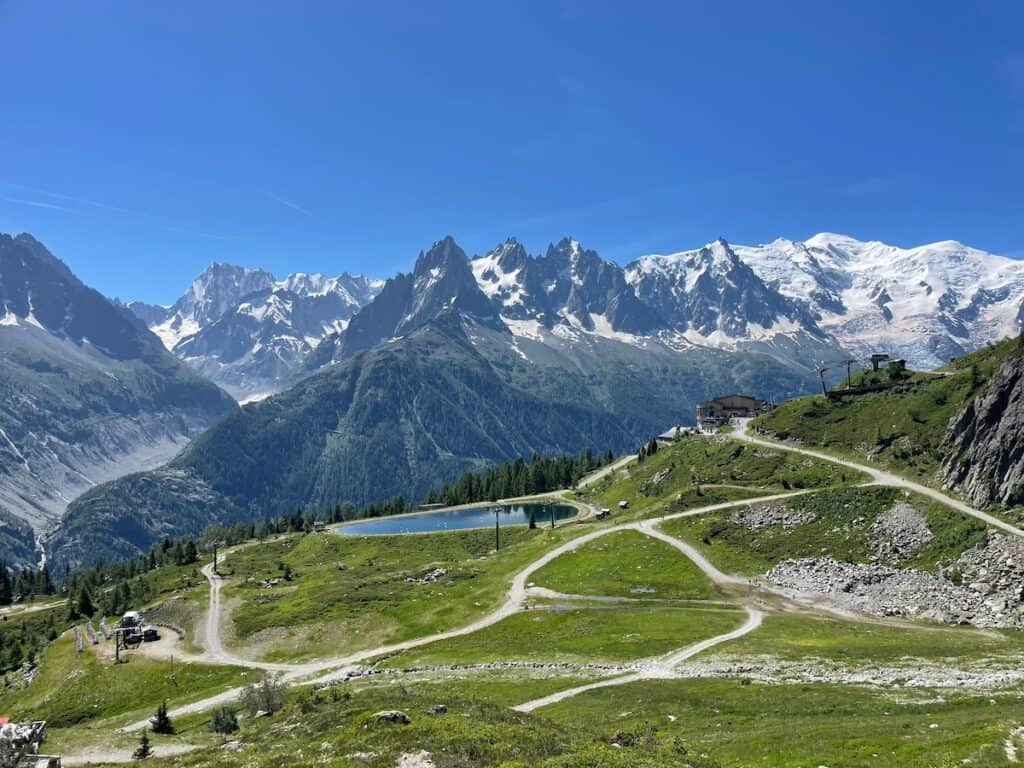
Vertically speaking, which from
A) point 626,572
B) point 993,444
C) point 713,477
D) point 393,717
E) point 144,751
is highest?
point 993,444

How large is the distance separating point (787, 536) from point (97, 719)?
336 feet

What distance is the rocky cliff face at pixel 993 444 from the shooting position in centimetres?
10362

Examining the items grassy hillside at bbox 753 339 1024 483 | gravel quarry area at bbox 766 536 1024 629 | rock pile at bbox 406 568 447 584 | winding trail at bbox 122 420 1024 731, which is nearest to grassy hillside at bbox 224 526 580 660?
rock pile at bbox 406 568 447 584

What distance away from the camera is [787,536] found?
115 m

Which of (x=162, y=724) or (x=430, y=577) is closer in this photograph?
(x=162, y=724)

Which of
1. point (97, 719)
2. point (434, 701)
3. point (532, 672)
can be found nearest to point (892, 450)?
point (532, 672)

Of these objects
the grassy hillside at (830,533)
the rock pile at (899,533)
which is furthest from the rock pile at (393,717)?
the rock pile at (899,533)

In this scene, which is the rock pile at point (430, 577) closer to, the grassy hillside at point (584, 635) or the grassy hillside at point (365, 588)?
the grassy hillside at point (365, 588)

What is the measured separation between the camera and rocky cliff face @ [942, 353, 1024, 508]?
340ft

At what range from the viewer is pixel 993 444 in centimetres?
10894

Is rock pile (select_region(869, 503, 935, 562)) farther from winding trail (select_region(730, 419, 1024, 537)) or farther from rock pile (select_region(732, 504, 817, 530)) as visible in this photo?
rock pile (select_region(732, 504, 817, 530))

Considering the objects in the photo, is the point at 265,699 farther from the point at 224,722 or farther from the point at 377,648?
the point at 377,648

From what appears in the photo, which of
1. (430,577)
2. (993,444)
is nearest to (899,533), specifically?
(993,444)

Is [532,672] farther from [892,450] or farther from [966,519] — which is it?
[892,450]
